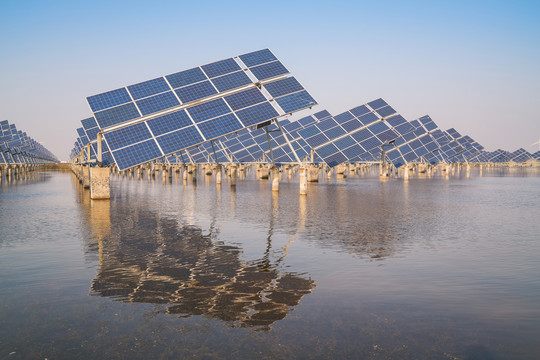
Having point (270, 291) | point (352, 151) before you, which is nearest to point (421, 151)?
point (352, 151)

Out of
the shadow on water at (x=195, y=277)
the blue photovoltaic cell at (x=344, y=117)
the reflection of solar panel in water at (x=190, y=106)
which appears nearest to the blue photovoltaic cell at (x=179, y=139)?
the reflection of solar panel in water at (x=190, y=106)

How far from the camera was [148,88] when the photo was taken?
36.0 metres

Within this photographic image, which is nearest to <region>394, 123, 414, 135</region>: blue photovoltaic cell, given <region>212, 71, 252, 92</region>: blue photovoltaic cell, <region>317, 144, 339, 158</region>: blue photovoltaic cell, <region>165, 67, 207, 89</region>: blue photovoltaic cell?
<region>317, 144, 339, 158</region>: blue photovoltaic cell

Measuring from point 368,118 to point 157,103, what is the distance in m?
48.6

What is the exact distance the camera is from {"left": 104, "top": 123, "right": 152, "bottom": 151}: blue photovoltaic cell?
30.5 meters

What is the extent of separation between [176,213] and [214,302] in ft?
57.1

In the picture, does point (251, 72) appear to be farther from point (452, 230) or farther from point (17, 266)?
point (17, 266)

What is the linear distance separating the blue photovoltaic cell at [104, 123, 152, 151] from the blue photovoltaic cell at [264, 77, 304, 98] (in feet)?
36.5

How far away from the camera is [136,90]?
117 ft

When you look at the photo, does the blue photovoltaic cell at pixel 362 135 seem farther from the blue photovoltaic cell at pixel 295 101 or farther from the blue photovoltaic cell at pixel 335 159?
the blue photovoltaic cell at pixel 295 101

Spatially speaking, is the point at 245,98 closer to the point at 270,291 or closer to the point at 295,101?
the point at 295,101

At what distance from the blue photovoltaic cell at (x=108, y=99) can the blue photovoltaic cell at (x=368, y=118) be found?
4738 cm

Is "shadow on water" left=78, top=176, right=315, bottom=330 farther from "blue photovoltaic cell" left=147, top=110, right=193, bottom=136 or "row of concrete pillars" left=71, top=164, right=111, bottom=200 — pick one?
"row of concrete pillars" left=71, top=164, right=111, bottom=200

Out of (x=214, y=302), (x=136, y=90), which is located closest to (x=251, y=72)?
(x=136, y=90)
